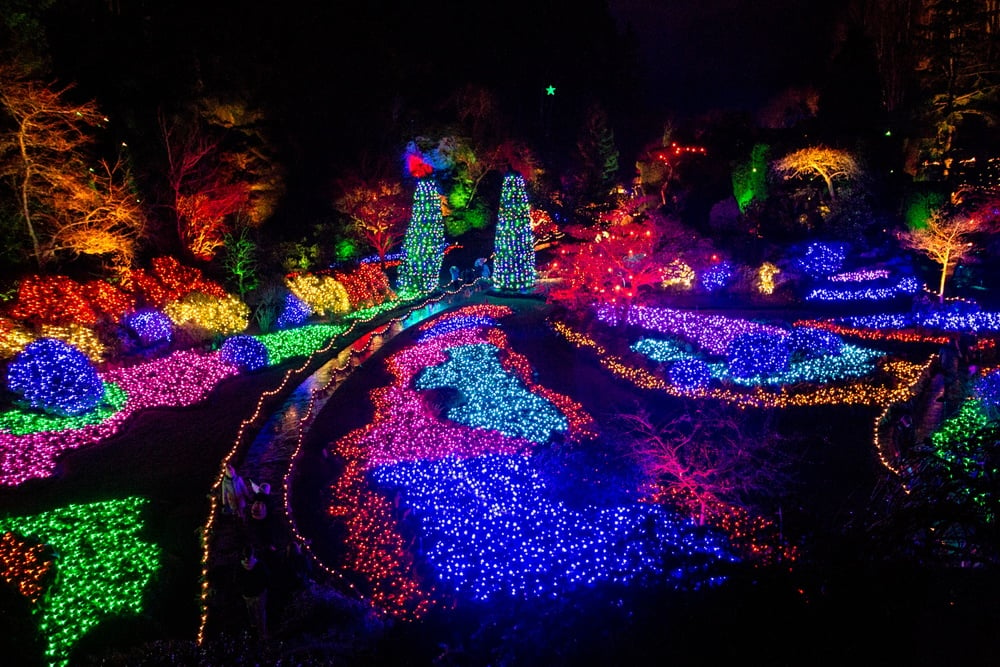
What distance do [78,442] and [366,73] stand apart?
938 inches

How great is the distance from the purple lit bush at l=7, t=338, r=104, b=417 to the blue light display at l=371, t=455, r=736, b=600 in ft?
22.0

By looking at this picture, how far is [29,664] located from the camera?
4.56 meters

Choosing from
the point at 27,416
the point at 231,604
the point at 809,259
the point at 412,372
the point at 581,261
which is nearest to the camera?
the point at 231,604

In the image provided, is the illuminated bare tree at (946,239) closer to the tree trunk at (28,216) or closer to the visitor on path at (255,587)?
the visitor on path at (255,587)

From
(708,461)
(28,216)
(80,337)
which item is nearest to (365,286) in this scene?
(80,337)

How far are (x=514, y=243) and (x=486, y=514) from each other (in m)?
16.8

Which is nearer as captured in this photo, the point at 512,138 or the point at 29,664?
the point at 29,664

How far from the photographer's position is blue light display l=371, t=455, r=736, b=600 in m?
6.73

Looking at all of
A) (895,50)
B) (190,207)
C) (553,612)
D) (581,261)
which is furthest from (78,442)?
(895,50)

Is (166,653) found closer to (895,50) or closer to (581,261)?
(581,261)

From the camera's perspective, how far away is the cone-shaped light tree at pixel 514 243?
918 inches

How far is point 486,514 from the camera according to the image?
8.22 meters

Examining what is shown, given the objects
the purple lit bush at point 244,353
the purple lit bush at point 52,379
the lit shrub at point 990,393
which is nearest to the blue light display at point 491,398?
the purple lit bush at point 244,353

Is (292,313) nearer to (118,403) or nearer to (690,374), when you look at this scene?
(118,403)
